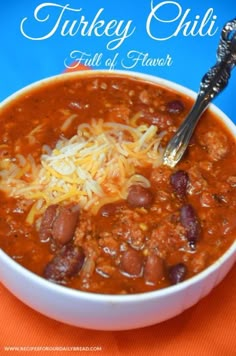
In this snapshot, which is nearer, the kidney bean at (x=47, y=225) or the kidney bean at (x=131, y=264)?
the kidney bean at (x=131, y=264)

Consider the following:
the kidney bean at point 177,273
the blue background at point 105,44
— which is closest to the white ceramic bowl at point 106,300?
the kidney bean at point 177,273

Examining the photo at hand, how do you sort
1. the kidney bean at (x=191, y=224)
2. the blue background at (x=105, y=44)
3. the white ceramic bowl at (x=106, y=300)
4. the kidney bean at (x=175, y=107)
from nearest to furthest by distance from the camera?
1. the white ceramic bowl at (x=106, y=300)
2. the kidney bean at (x=191, y=224)
3. the kidney bean at (x=175, y=107)
4. the blue background at (x=105, y=44)

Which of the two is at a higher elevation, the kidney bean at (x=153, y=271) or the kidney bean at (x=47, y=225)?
the kidney bean at (x=153, y=271)

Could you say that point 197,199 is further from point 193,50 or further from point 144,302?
point 193,50

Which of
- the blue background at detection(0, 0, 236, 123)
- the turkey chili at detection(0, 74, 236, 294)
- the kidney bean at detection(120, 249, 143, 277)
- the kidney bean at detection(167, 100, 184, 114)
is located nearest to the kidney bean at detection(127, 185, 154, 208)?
the turkey chili at detection(0, 74, 236, 294)

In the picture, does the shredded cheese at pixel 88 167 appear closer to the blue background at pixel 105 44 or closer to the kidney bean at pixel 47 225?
the kidney bean at pixel 47 225

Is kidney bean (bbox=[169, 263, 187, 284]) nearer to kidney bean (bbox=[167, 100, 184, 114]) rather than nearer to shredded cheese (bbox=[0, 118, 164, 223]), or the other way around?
shredded cheese (bbox=[0, 118, 164, 223])

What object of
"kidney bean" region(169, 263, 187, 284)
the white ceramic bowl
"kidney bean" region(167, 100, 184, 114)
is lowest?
the white ceramic bowl
